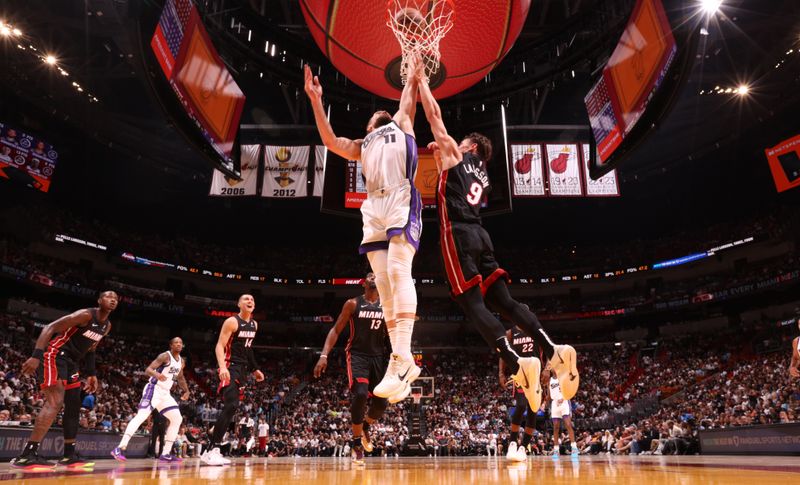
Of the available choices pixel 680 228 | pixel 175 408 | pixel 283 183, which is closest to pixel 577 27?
pixel 283 183

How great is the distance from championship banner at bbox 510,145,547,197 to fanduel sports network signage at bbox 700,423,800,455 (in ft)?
23.6

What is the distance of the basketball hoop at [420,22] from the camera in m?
4.68

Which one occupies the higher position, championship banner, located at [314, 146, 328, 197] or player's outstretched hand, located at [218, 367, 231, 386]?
championship banner, located at [314, 146, 328, 197]

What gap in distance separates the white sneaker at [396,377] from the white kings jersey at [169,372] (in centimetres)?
628

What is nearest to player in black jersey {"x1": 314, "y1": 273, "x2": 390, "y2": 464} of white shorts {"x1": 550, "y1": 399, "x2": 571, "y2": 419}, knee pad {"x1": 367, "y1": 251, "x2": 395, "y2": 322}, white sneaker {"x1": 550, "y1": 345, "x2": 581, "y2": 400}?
knee pad {"x1": 367, "y1": 251, "x2": 395, "y2": 322}

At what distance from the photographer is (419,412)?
2158cm

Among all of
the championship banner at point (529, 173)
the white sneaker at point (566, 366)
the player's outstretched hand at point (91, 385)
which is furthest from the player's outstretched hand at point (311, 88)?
the championship banner at point (529, 173)

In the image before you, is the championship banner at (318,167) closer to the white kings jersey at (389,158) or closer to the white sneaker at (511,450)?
the white sneaker at (511,450)

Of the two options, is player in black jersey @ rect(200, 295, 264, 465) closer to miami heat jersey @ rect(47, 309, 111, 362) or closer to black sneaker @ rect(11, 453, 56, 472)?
miami heat jersey @ rect(47, 309, 111, 362)

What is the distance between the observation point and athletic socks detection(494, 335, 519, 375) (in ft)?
Result: 11.3

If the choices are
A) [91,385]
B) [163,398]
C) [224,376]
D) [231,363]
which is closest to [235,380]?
[231,363]

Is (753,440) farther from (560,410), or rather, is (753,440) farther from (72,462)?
(72,462)

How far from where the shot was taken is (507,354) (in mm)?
3482

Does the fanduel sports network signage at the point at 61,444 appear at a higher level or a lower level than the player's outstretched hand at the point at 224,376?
lower
